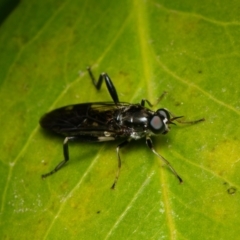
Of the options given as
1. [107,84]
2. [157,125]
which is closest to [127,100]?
[107,84]

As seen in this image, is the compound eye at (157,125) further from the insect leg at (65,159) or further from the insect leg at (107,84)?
the insect leg at (65,159)

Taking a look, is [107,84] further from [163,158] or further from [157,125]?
[163,158]

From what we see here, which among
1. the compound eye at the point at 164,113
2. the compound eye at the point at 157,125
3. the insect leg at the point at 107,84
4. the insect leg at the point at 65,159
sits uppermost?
the insect leg at the point at 107,84

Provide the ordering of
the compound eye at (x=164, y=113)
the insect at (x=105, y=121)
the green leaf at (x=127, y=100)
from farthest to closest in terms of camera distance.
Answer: the insect at (x=105, y=121) → the compound eye at (x=164, y=113) → the green leaf at (x=127, y=100)

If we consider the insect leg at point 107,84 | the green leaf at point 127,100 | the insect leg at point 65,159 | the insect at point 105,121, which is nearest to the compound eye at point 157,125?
the insect at point 105,121

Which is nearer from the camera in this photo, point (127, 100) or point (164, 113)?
point (164, 113)

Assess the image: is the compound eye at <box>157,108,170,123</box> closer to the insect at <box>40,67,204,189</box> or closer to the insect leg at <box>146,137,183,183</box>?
the insect at <box>40,67,204,189</box>

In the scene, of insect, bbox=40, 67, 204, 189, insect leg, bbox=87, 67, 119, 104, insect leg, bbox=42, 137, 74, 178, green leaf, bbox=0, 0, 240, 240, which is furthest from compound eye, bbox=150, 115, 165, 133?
insect leg, bbox=42, 137, 74, 178
